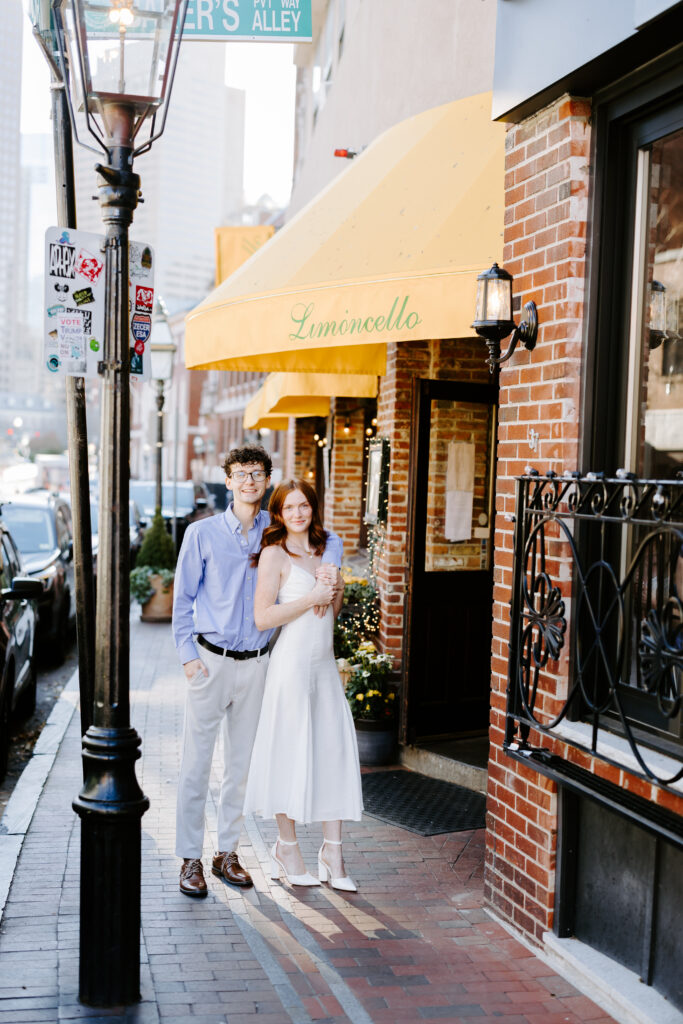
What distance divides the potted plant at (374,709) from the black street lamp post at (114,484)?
3534mm

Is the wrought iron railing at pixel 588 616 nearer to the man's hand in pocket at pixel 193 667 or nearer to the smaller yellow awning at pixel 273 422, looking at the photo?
the man's hand in pocket at pixel 193 667

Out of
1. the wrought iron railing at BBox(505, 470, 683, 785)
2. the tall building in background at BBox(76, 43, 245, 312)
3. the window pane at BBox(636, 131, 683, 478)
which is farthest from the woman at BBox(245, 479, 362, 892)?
the tall building in background at BBox(76, 43, 245, 312)

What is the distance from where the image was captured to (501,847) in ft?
15.5

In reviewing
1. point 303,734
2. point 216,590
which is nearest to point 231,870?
point 303,734

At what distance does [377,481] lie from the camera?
807 centimetres

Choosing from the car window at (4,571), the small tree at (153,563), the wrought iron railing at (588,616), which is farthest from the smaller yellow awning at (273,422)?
the wrought iron railing at (588,616)

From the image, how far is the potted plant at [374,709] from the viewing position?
23.6 feet

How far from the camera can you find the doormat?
19.7 ft

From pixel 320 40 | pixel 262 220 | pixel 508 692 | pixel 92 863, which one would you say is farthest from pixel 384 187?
pixel 262 220

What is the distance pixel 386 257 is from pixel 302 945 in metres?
3.60

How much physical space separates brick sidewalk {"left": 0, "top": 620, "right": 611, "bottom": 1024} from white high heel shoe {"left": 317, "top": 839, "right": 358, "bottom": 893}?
5cm

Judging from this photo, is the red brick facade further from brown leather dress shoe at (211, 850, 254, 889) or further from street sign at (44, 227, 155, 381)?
street sign at (44, 227, 155, 381)

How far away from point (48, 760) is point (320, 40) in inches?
492

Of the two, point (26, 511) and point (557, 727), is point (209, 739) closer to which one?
point (557, 727)
